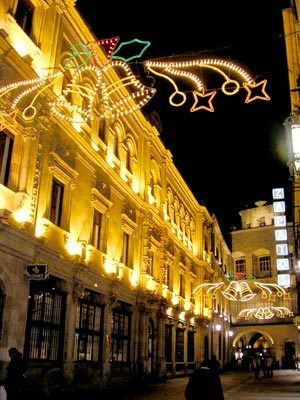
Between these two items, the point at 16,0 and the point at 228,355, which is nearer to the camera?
the point at 16,0

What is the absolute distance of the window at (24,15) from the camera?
54.0 ft

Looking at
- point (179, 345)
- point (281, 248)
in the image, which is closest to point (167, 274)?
point (179, 345)

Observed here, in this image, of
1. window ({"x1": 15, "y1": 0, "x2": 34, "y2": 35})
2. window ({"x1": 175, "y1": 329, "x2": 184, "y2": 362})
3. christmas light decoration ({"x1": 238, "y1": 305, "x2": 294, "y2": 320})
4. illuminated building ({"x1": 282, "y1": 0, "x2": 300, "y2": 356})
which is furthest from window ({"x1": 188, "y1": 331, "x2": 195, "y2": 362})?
window ({"x1": 15, "y1": 0, "x2": 34, "y2": 35})

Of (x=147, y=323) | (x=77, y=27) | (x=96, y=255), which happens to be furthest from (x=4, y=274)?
(x=147, y=323)

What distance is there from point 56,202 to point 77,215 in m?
1.39

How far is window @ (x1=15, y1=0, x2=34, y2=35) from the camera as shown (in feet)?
54.0

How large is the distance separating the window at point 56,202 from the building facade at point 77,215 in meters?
0.04

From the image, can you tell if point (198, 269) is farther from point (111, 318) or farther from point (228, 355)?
point (111, 318)

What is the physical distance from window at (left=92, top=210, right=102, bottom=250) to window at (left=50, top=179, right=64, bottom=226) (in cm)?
303

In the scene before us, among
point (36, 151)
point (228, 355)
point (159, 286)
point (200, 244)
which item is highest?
point (200, 244)

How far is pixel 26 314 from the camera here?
14953mm

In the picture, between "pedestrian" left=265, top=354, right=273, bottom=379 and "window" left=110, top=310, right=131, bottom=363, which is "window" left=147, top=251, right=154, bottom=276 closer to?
"window" left=110, top=310, right=131, bottom=363

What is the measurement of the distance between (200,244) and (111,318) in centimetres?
2106

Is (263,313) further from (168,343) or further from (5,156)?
(5,156)
